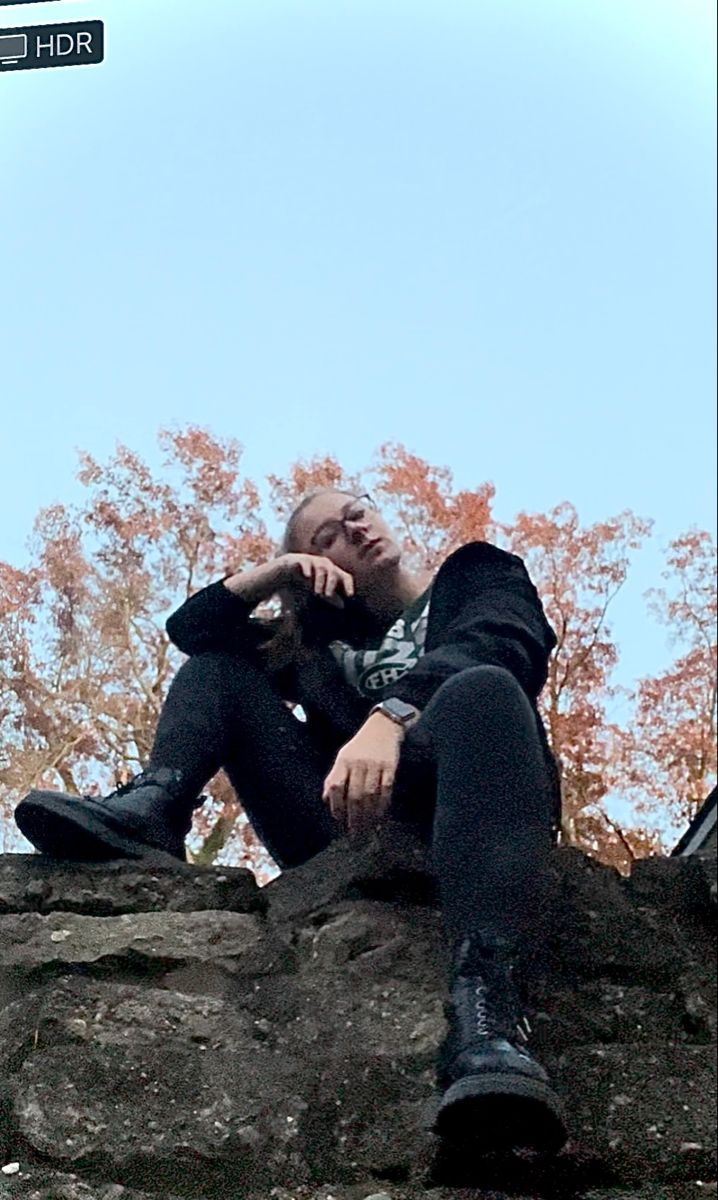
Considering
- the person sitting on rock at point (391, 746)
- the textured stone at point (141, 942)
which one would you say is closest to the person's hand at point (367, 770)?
the person sitting on rock at point (391, 746)

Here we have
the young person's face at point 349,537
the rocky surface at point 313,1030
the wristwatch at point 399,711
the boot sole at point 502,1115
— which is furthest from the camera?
the young person's face at point 349,537

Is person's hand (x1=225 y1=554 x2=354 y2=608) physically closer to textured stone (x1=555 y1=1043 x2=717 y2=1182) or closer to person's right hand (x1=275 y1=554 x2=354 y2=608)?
person's right hand (x1=275 y1=554 x2=354 y2=608)

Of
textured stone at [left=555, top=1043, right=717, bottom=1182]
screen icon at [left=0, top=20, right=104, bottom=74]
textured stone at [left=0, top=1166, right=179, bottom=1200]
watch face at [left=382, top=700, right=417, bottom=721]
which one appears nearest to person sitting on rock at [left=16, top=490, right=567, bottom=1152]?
watch face at [left=382, top=700, right=417, bottom=721]

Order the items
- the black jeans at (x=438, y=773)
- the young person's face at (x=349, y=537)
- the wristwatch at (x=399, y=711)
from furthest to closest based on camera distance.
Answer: the young person's face at (x=349, y=537)
the wristwatch at (x=399, y=711)
the black jeans at (x=438, y=773)

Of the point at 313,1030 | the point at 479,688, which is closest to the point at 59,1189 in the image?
the point at 313,1030

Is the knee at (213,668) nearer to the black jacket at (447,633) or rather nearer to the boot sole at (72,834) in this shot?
the black jacket at (447,633)

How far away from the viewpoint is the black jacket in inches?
68.6

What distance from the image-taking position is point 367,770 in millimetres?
1602

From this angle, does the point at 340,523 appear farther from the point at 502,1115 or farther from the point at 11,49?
the point at 502,1115

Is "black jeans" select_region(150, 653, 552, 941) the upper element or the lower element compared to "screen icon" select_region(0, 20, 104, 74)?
lower

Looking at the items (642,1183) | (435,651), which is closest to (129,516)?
(435,651)

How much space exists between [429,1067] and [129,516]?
90cm

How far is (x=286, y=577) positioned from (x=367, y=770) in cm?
38

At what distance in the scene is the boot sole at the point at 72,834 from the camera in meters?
1.68
